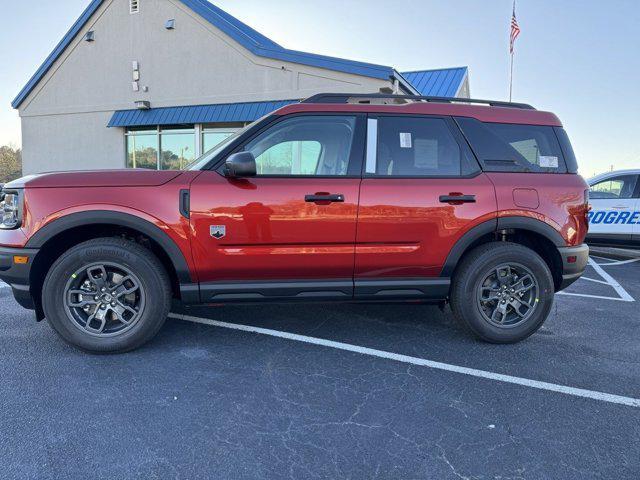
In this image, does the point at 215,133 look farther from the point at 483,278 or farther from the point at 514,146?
the point at 483,278

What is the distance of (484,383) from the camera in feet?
10.0

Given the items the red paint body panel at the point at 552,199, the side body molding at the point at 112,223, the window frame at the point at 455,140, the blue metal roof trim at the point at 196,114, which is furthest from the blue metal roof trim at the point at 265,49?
the side body molding at the point at 112,223

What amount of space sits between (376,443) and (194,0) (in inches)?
607

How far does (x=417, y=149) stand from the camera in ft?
11.9

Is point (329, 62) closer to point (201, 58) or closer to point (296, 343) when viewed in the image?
point (201, 58)

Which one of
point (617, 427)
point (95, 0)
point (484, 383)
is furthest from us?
point (95, 0)

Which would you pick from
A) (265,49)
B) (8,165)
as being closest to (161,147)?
(265,49)

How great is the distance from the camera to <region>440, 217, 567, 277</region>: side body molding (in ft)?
11.8

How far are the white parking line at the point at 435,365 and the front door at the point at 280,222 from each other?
466 millimetres

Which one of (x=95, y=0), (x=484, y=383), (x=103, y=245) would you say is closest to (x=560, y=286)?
(x=484, y=383)

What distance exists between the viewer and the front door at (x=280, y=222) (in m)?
3.31

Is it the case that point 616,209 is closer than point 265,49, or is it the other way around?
point 616,209

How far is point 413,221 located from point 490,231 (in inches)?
25.9

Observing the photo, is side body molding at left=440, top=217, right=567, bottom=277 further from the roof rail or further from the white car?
the white car
